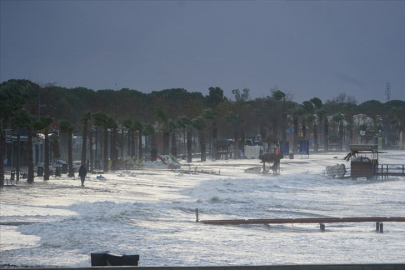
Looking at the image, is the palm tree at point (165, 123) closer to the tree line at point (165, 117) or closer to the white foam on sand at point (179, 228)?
the tree line at point (165, 117)

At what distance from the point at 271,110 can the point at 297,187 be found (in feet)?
281

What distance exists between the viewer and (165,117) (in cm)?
6850

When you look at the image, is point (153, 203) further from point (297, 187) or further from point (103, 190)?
point (297, 187)

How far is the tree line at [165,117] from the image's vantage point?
47500mm

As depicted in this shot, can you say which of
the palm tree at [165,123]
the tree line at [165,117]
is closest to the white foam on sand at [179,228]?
the tree line at [165,117]

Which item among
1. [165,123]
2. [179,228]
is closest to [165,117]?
[165,123]

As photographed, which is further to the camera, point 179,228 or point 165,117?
point 165,117

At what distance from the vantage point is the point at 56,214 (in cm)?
1920

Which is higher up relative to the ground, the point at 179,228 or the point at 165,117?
the point at 165,117

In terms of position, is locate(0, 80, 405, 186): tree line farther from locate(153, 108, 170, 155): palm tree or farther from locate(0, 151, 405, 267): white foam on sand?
locate(0, 151, 405, 267): white foam on sand

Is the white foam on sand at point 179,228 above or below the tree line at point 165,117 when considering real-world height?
below

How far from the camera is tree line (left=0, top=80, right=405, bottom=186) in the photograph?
47500 millimetres

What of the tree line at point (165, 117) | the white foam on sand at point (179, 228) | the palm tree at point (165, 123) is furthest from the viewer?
the palm tree at point (165, 123)

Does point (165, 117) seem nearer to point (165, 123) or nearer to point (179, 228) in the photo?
point (165, 123)
